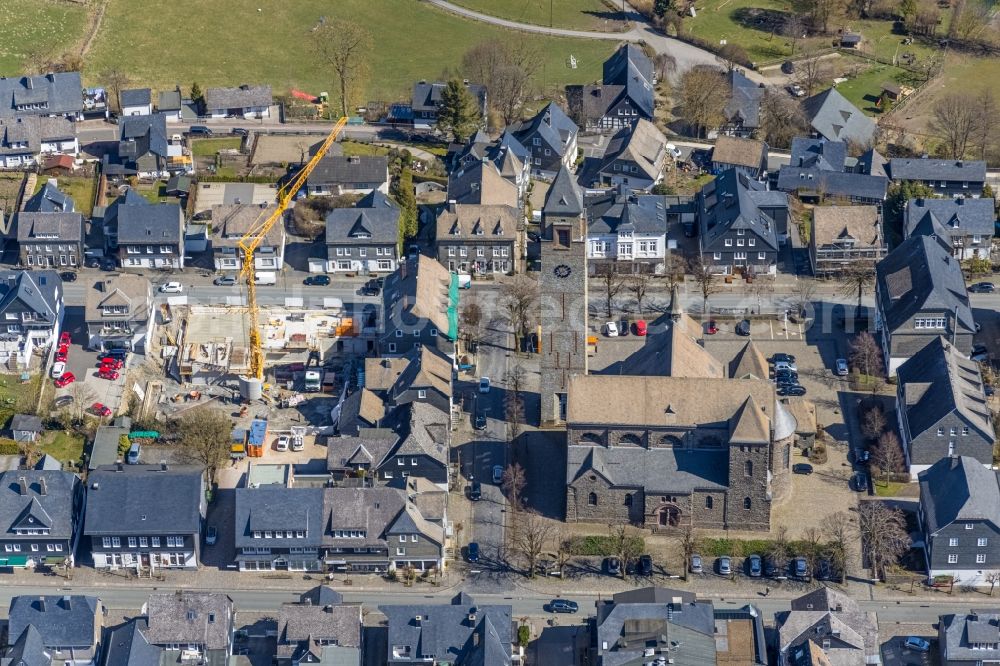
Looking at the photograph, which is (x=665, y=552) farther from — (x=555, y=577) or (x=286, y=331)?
(x=286, y=331)

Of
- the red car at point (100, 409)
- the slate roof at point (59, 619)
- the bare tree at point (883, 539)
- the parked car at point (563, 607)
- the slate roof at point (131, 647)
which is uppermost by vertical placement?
the red car at point (100, 409)

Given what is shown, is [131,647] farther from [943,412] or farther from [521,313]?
[943,412]

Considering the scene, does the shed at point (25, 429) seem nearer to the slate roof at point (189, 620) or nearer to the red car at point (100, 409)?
the red car at point (100, 409)

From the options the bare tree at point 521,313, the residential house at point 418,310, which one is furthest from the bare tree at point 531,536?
the bare tree at point 521,313

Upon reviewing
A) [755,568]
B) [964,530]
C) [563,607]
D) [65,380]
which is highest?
[65,380]

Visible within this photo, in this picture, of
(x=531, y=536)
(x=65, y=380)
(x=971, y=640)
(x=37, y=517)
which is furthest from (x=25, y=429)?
(x=971, y=640)
